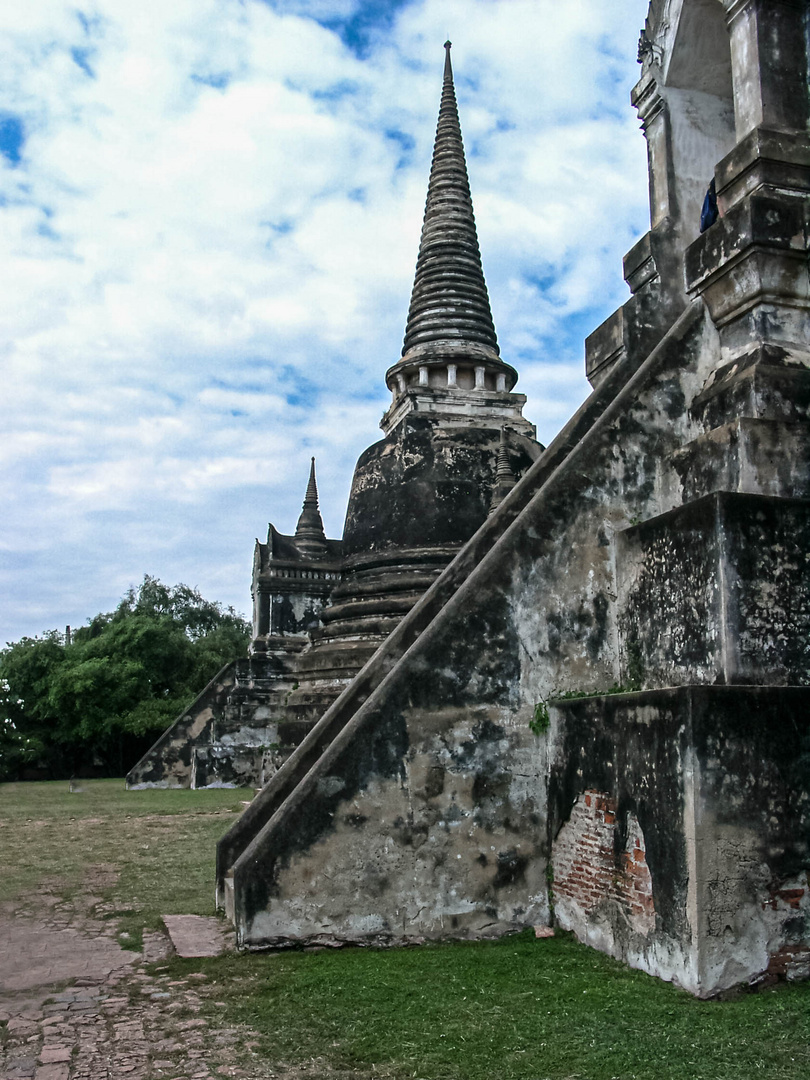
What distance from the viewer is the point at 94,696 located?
102 ft

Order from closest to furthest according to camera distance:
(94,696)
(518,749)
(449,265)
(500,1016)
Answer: (500,1016) → (518,749) → (449,265) → (94,696)

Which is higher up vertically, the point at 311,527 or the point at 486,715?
the point at 311,527

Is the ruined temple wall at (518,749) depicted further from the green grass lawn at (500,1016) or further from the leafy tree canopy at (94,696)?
the leafy tree canopy at (94,696)

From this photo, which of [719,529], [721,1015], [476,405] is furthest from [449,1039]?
[476,405]

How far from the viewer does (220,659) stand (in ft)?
121

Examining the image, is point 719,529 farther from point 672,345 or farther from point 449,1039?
point 449,1039

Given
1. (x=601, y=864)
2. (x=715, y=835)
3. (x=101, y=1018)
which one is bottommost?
(x=101, y=1018)

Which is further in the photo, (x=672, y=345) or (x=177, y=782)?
(x=177, y=782)

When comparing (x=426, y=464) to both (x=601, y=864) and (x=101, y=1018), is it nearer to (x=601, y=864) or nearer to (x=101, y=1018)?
(x=601, y=864)

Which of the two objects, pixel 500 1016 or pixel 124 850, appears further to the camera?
pixel 124 850

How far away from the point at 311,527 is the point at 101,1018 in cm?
2268

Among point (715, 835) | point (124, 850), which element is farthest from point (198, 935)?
point (124, 850)

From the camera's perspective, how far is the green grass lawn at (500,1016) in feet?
13.4

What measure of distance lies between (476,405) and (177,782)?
1244 centimetres
